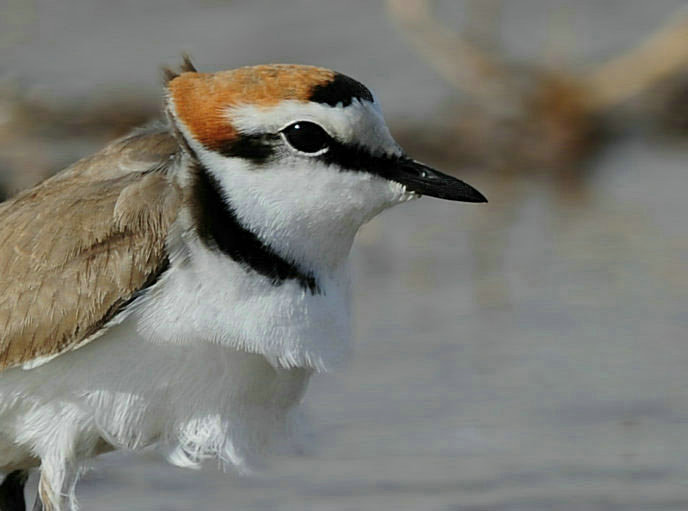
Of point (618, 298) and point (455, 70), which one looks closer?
point (618, 298)

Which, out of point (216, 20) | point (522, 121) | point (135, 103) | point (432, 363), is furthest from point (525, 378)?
point (216, 20)

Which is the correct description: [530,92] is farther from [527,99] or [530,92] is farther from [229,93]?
[229,93]

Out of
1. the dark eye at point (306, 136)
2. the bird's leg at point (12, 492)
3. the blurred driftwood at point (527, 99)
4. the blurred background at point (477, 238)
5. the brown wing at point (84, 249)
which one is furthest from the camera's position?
the blurred driftwood at point (527, 99)

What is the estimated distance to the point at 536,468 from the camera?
5.57 metres

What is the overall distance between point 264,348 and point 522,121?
429 cm

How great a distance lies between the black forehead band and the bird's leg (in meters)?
1.62

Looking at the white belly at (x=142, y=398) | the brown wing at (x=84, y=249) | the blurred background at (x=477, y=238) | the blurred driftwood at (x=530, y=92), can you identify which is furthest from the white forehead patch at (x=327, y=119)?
the blurred driftwood at (x=530, y=92)

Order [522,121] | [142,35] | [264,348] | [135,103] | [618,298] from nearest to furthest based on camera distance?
[264,348] < [618,298] < [522,121] < [135,103] < [142,35]

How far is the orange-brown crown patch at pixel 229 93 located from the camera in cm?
442

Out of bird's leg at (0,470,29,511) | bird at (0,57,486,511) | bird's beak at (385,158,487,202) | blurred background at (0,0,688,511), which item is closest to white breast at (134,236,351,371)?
bird at (0,57,486,511)

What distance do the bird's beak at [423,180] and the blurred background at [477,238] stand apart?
3.51ft

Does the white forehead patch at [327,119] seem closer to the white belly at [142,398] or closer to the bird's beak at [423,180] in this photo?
the bird's beak at [423,180]

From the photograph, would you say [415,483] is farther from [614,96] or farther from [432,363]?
[614,96]

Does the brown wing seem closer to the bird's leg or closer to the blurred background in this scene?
the blurred background
